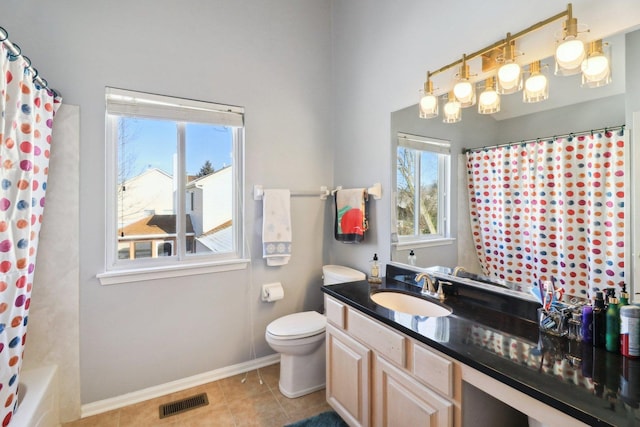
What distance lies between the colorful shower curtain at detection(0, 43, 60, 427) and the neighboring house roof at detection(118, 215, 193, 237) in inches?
22.8

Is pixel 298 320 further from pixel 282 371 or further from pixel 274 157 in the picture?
pixel 274 157

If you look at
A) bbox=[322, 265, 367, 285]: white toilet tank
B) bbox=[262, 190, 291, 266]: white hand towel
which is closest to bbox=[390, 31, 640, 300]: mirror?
bbox=[322, 265, 367, 285]: white toilet tank

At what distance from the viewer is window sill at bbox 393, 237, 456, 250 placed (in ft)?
5.94

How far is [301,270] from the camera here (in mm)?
2721

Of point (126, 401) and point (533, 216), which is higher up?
point (533, 216)

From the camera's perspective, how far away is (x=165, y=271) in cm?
215

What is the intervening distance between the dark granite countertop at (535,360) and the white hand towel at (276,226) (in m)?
1.11

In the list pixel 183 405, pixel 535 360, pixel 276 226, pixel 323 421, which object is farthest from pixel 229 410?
pixel 535 360

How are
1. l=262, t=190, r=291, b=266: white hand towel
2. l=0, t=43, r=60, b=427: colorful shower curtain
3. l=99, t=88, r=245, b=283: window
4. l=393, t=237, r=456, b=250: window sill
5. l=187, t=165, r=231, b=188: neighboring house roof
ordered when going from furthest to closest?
l=262, t=190, r=291, b=266: white hand towel, l=187, t=165, r=231, b=188: neighboring house roof, l=99, t=88, r=245, b=283: window, l=393, t=237, r=456, b=250: window sill, l=0, t=43, r=60, b=427: colorful shower curtain

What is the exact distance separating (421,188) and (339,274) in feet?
3.09

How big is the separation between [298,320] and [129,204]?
1.48 meters

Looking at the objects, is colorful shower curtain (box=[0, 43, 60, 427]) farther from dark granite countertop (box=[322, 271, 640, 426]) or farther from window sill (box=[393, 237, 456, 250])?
window sill (box=[393, 237, 456, 250])

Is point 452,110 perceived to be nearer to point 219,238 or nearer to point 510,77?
point 510,77

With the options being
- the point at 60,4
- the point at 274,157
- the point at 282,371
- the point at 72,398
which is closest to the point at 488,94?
the point at 274,157
